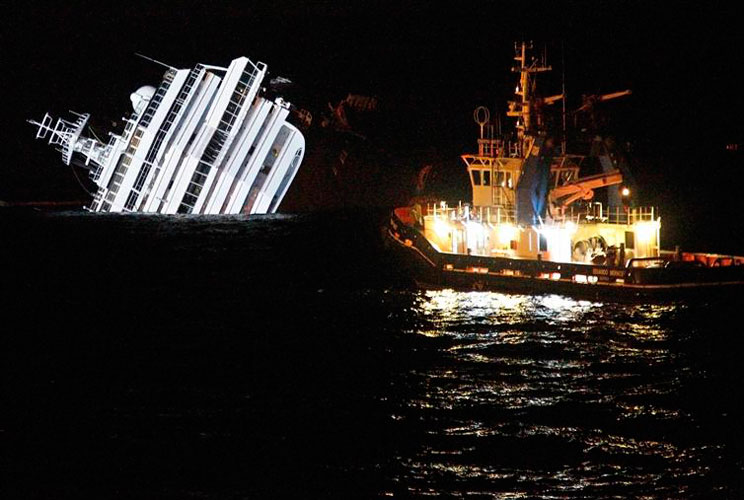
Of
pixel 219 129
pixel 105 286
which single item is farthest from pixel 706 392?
pixel 219 129

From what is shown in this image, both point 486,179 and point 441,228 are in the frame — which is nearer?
point 441,228

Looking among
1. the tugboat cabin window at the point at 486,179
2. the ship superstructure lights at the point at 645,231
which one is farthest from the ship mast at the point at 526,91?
the ship superstructure lights at the point at 645,231

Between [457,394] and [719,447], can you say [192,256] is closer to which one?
[457,394]

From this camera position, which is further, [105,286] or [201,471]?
[105,286]

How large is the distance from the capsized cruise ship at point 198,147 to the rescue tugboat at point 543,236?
29444 millimetres

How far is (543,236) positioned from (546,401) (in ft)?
52.0

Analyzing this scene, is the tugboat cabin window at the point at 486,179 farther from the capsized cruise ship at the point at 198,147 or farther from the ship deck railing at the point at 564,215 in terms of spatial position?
the capsized cruise ship at the point at 198,147

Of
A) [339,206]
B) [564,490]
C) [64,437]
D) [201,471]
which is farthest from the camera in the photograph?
[339,206]

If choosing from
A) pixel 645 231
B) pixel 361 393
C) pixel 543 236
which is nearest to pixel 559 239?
pixel 543 236

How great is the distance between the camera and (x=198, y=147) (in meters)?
71.9

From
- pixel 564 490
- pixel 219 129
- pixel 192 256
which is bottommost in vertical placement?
pixel 564 490

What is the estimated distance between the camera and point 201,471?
21406 mm

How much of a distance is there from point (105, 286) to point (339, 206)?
168 feet

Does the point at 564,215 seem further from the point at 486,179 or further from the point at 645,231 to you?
the point at 486,179
